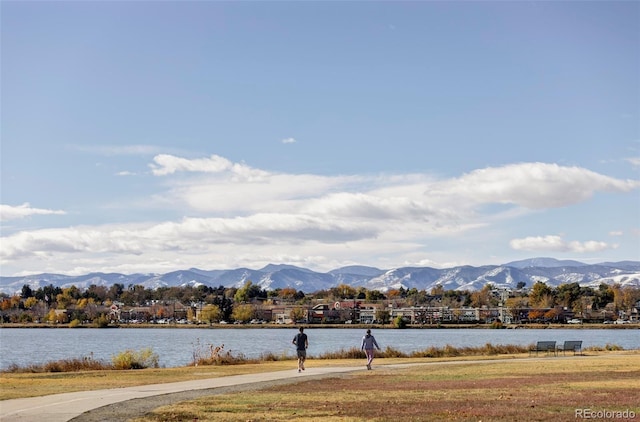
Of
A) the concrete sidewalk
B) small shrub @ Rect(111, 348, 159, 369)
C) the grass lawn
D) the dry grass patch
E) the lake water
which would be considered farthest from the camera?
the lake water

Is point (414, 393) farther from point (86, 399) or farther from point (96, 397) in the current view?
point (86, 399)

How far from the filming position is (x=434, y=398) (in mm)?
26188

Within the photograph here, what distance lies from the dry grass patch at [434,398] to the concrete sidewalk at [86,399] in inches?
96.0

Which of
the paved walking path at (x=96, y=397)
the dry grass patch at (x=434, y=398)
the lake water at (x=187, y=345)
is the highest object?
the paved walking path at (x=96, y=397)

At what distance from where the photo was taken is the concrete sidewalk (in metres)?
22.9

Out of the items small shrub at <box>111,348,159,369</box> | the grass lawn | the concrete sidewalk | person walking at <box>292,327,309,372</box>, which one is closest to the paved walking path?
the concrete sidewalk

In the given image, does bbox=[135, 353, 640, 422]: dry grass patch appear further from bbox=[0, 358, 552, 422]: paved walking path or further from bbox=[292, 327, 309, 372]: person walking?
bbox=[292, 327, 309, 372]: person walking

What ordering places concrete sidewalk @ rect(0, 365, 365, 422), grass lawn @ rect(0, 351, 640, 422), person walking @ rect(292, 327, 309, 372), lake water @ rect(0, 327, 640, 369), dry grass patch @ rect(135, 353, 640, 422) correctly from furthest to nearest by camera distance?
lake water @ rect(0, 327, 640, 369) < person walking @ rect(292, 327, 309, 372) < concrete sidewalk @ rect(0, 365, 365, 422) < grass lawn @ rect(0, 351, 640, 422) < dry grass patch @ rect(135, 353, 640, 422)

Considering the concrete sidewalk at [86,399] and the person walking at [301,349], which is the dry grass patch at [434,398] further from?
the person walking at [301,349]

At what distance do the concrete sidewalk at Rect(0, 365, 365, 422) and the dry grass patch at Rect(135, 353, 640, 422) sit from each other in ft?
8.00

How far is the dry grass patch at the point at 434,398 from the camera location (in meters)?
22.1

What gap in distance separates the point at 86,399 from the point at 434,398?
10.9 meters

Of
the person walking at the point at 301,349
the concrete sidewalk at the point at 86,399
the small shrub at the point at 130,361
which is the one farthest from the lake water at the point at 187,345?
the concrete sidewalk at the point at 86,399

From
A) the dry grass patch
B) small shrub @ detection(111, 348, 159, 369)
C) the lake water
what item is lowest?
the lake water
